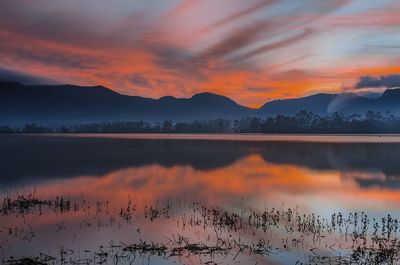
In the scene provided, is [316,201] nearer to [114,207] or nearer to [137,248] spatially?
[114,207]

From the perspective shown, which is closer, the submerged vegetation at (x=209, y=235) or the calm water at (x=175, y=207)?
the submerged vegetation at (x=209, y=235)

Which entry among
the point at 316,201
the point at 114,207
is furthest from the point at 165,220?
the point at 316,201

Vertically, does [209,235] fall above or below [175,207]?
above

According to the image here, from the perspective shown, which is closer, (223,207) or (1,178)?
(223,207)

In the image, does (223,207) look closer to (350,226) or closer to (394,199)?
(350,226)

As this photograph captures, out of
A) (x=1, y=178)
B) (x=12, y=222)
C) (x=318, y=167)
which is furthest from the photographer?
(x=318, y=167)

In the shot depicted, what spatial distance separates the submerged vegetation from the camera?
13922 millimetres

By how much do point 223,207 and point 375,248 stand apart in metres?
10.9

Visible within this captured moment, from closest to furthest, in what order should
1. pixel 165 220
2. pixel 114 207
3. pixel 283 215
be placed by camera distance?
pixel 165 220 < pixel 283 215 < pixel 114 207

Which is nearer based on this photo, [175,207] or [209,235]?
[209,235]

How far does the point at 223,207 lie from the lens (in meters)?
24.8

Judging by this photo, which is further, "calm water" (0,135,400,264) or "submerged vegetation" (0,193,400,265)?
"calm water" (0,135,400,264)

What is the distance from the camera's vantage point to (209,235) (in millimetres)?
17047

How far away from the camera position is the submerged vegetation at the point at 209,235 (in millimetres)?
13922
